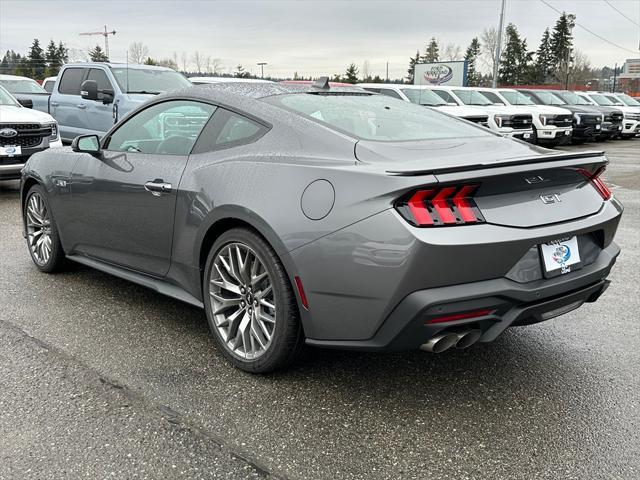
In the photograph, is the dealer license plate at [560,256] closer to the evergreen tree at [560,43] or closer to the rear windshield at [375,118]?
the rear windshield at [375,118]

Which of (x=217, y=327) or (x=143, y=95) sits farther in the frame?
(x=143, y=95)

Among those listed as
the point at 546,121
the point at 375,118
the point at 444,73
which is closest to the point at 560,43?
the point at 444,73

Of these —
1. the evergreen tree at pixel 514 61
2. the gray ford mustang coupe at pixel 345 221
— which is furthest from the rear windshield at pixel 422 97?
the evergreen tree at pixel 514 61

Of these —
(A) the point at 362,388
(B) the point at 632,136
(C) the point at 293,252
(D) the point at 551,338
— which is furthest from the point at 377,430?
(B) the point at 632,136

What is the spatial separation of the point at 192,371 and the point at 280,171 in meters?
1.17

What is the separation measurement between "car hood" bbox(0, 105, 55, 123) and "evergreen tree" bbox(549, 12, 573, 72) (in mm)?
88419

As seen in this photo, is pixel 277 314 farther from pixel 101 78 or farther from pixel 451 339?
pixel 101 78

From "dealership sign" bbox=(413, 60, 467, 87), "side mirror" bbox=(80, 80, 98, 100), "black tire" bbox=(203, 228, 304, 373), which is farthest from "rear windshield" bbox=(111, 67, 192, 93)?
"dealership sign" bbox=(413, 60, 467, 87)

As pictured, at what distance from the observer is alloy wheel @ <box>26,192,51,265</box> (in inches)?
196

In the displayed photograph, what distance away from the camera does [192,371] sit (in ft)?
10.9

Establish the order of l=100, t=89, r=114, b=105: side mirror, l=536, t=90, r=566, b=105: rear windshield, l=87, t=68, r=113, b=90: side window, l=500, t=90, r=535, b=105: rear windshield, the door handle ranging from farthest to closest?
l=536, t=90, r=566, b=105: rear windshield, l=500, t=90, r=535, b=105: rear windshield, l=87, t=68, r=113, b=90: side window, l=100, t=89, r=114, b=105: side mirror, the door handle

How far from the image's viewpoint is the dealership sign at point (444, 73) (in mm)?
35062

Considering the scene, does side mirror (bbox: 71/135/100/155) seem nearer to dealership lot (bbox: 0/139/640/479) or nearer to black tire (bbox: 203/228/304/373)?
dealership lot (bbox: 0/139/640/479)

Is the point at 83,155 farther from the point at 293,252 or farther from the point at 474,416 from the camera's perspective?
the point at 474,416
